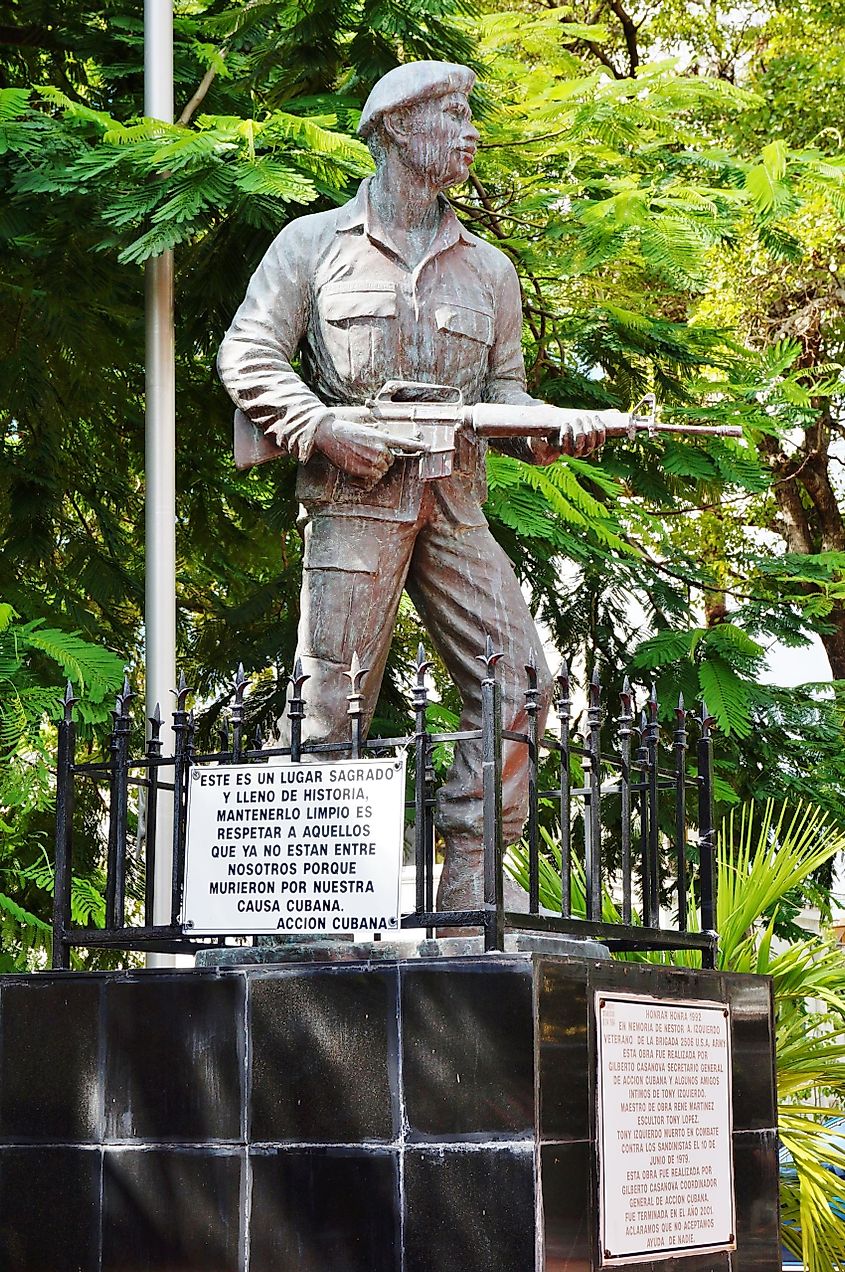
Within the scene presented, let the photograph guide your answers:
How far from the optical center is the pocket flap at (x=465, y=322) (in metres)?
5.32

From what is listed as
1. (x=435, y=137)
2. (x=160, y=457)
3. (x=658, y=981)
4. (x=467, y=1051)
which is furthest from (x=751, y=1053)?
(x=160, y=457)

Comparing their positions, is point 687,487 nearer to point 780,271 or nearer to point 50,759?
point 50,759

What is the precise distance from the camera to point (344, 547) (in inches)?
207

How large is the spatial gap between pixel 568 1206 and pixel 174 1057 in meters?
1.09

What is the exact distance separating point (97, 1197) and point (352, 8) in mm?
5980

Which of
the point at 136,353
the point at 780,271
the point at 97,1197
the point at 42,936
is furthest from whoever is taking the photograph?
the point at 780,271

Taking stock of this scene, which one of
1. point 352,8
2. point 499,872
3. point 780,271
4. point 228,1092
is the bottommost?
point 228,1092

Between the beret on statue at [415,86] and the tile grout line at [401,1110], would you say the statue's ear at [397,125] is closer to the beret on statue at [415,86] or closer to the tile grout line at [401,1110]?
the beret on statue at [415,86]

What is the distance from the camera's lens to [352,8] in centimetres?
830

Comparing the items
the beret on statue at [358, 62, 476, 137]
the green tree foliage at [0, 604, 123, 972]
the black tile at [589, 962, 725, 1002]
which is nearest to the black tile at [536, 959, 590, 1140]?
the black tile at [589, 962, 725, 1002]

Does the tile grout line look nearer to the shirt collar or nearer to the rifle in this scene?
the rifle

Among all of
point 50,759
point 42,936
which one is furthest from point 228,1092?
point 42,936

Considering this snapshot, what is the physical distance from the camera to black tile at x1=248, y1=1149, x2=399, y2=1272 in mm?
4027

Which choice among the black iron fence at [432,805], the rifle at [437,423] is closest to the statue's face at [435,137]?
the rifle at [437,423]
